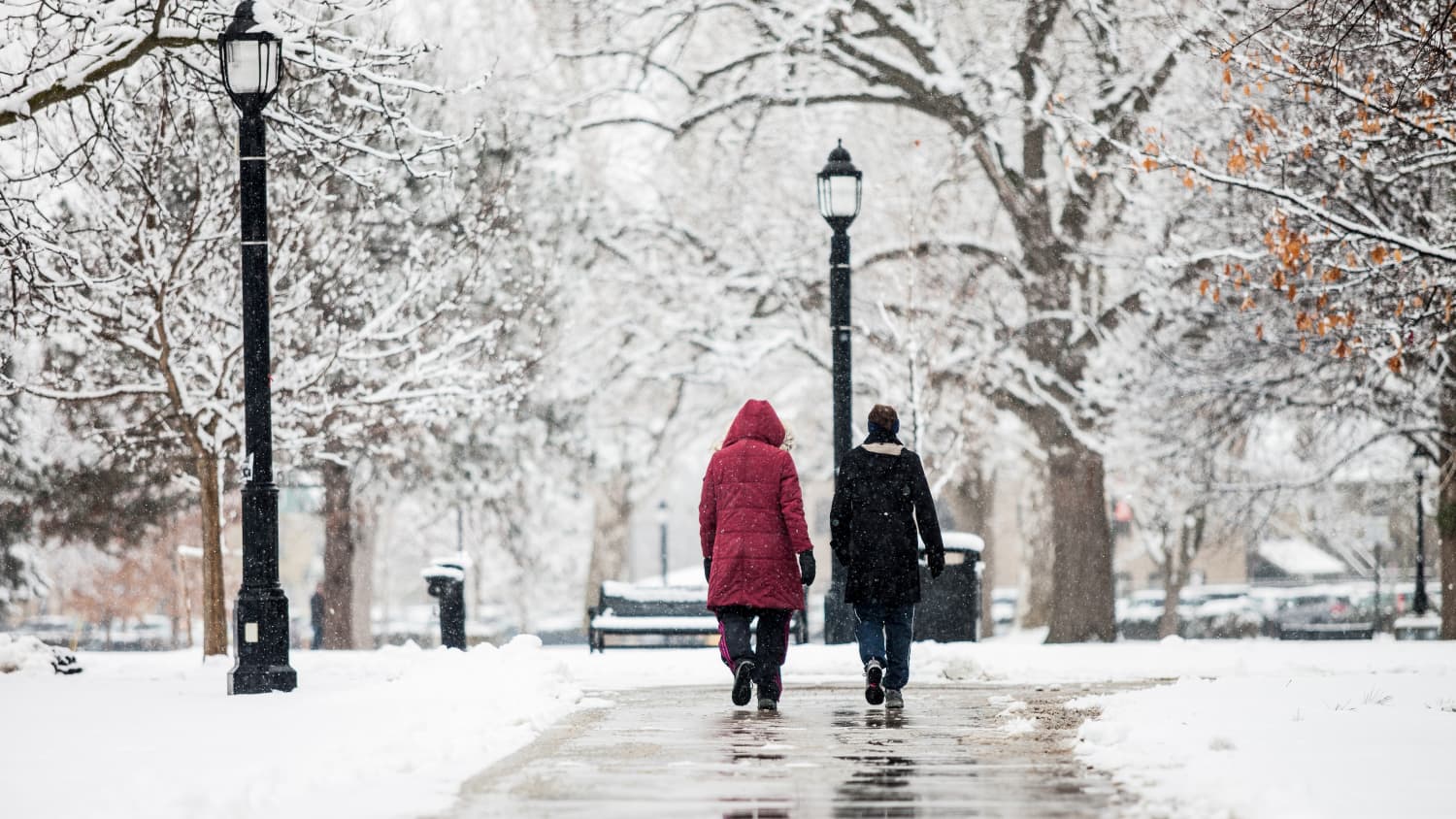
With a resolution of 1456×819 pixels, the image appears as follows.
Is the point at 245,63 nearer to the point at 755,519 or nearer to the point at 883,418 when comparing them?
the point at 755,519

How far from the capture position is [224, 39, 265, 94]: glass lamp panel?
40.0ft

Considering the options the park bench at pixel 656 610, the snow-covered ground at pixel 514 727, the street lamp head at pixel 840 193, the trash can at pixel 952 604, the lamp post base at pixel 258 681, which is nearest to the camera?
the snow-covered ground at pixel 514 727

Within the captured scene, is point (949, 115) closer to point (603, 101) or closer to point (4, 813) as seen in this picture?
point (603, 101)

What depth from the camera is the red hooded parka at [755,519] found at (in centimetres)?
1073

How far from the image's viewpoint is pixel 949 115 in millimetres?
24562

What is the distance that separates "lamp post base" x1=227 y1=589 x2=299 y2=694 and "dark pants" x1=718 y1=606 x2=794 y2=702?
10.7ft

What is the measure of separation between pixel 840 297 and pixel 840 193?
37.9 inches

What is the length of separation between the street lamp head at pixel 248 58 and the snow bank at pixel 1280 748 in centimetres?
679

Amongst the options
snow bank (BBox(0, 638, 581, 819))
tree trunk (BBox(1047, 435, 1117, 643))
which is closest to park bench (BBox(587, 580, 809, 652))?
snow bank (BBox(0, 638, 581, 819))

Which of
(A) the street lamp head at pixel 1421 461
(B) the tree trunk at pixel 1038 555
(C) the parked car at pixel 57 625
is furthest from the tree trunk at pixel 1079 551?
(C) the parked car at pixel 57 625

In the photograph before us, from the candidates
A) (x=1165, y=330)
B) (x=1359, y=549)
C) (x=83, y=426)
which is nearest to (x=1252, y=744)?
(x=1165, y=330)

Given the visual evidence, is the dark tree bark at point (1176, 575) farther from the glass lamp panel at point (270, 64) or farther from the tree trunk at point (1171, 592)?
the glass lamp panel at point (270, 64)

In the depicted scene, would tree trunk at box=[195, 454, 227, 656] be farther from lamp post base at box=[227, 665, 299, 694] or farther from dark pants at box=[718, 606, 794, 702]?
dark pants at box=[718, 606, 794, 702]

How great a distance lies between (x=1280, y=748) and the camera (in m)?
8.00
